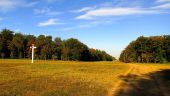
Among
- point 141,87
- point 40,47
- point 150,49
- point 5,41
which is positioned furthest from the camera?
point 40,47

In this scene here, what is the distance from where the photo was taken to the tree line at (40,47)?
488ft

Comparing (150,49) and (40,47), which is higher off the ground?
(40,47)

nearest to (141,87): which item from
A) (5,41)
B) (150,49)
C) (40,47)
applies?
(150,49)

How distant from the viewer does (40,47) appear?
6122 inches

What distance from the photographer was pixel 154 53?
421ft

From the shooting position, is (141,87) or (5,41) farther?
(5,41)

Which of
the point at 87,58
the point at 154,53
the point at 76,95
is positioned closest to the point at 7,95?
the point at 76,95

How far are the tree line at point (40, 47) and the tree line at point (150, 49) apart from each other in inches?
1403

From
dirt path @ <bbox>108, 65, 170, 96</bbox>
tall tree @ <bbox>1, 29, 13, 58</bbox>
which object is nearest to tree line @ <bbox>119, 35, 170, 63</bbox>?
tall tree @ <bbox>1, 29, 13, 58</bbox>

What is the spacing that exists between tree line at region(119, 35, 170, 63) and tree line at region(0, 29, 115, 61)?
117 feet

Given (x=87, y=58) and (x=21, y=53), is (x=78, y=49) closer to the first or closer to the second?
(x=87, y=58)

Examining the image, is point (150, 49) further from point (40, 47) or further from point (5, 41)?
point (5, 41)

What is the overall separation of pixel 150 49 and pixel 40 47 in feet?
180

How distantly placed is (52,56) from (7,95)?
460 ft
